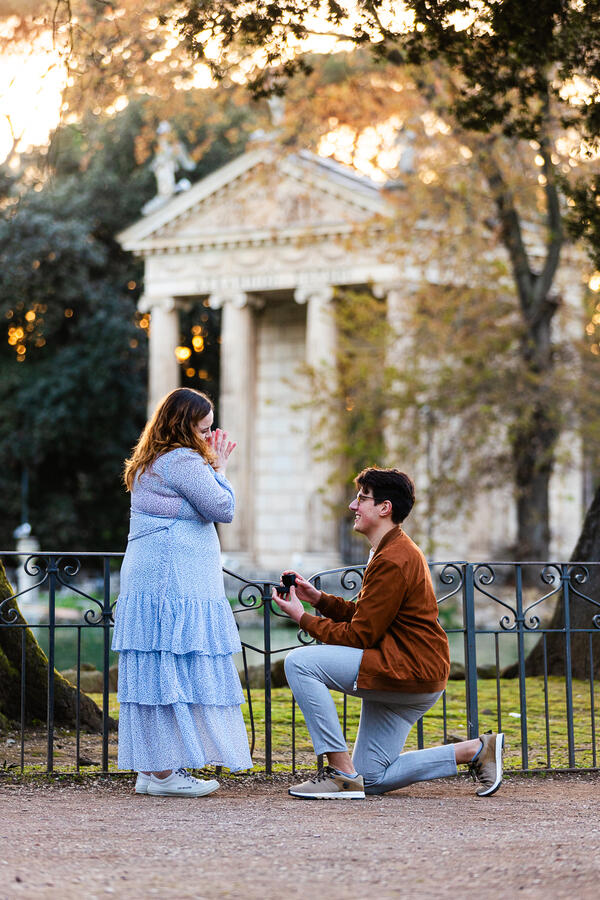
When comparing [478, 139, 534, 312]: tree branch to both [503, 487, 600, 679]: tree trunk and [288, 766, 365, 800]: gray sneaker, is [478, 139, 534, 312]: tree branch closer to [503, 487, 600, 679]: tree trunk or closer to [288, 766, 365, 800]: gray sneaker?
[503, 487, 600, 679]: tree trunk

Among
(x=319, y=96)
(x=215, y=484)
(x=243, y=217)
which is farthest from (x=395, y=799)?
(x=243, y=217)

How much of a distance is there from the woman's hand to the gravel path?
144cm

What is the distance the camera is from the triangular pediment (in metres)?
30.7

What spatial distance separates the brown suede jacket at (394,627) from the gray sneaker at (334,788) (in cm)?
39

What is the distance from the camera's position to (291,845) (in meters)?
4.02

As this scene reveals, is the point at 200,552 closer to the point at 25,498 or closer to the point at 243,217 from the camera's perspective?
the point at 243,217

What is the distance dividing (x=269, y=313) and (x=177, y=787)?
31.8 meters

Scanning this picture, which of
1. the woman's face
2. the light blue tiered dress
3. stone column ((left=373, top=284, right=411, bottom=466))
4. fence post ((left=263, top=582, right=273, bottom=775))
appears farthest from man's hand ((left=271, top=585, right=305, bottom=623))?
stone column ((left=373, top=284, right=411, bottom=466))

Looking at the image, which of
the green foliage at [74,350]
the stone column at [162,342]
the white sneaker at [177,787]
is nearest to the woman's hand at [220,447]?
the white sneaker at [177,787]

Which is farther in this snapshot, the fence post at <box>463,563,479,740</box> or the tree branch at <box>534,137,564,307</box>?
the tree branch at <box>534,137,564,307</box>

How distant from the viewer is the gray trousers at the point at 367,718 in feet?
16.9

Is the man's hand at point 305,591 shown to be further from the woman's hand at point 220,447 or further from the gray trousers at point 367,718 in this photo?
the woman's hand at point 220,447

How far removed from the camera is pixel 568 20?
7.87m

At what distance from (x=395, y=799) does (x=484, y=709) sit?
3.74m
